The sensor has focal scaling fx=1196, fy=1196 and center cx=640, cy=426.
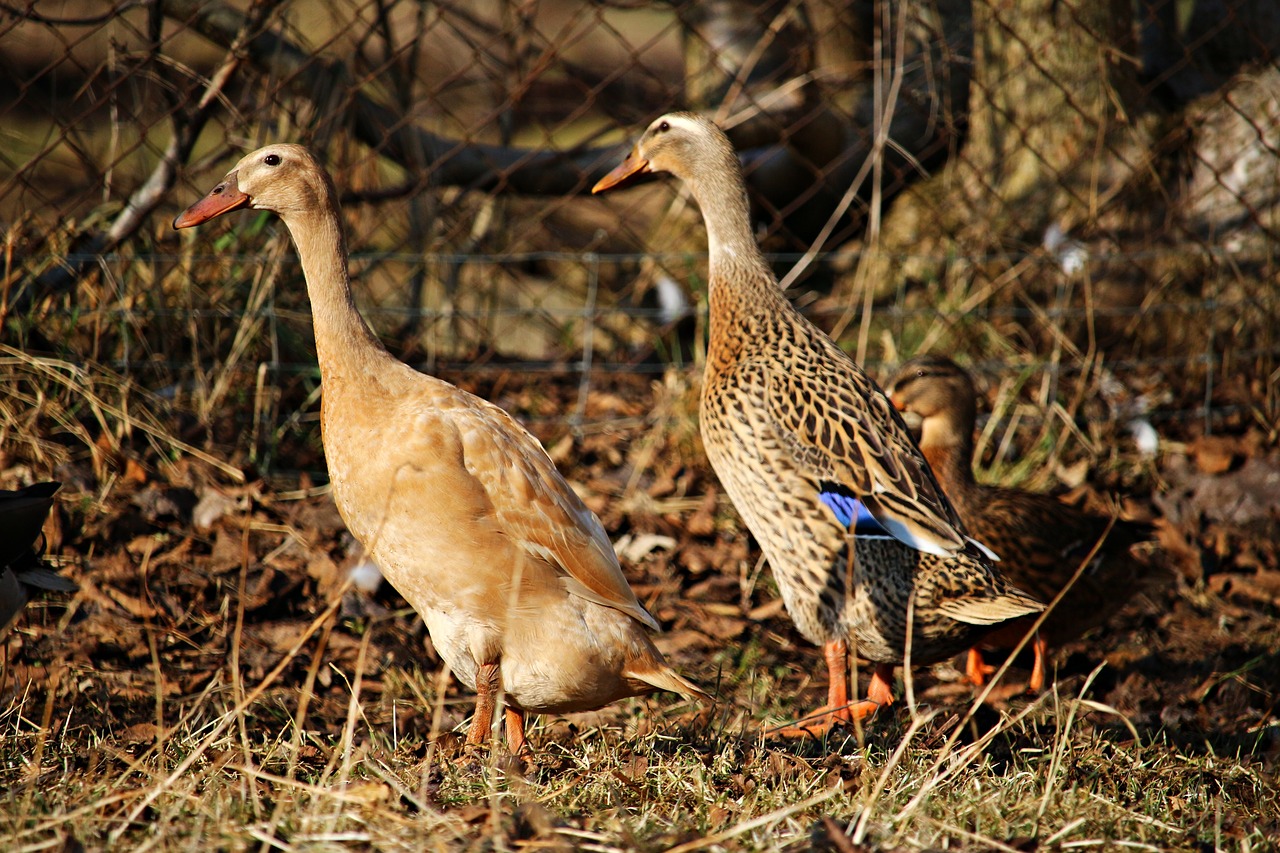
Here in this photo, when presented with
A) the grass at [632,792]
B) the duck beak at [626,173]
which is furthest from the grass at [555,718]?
the duck beak at [626,173]

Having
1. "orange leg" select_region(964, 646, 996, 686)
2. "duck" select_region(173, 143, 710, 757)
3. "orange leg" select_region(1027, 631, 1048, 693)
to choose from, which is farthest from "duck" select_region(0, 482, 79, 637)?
"orange leg" select_region(1027, 631, 1048, 693)

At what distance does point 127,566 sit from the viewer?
4.35 m

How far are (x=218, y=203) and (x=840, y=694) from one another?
8.07ft

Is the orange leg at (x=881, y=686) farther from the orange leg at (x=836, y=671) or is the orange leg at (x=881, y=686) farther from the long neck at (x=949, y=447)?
the long neck at (x=949, y=447)

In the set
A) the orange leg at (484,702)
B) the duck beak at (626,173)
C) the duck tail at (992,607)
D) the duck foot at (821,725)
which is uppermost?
the duck beak at (626,173)

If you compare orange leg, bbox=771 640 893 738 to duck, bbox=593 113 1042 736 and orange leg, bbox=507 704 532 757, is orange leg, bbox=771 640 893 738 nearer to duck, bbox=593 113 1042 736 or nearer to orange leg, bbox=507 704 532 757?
duck, bbox=593 113 1042 736

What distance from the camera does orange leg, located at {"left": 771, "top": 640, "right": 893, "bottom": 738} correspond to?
11.9 feet

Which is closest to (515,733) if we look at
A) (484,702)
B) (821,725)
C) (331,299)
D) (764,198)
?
(484,702)

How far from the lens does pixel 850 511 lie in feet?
12.4

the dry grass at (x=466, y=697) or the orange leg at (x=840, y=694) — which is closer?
the dry grass at (x=466, y=697)

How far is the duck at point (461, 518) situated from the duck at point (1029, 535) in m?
1.52

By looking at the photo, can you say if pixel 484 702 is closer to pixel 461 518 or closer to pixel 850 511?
pixel 461 518

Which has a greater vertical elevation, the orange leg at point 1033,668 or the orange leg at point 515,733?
the orange leg at point 515,733

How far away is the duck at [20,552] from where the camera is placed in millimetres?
3174
